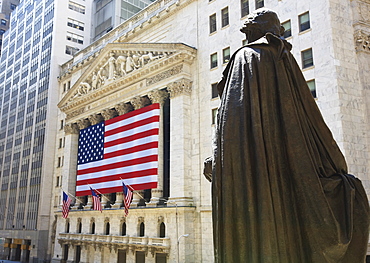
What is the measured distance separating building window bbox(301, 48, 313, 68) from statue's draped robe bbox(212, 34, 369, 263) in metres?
23.9

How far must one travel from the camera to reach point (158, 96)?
36719mm

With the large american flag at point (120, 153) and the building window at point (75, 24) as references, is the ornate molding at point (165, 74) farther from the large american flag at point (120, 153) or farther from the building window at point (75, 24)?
the building window at point (75, 24)

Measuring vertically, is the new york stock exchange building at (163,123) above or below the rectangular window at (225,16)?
below

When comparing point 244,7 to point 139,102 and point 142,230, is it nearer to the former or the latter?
point 139,102

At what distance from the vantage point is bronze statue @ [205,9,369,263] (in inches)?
154

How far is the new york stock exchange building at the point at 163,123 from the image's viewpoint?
100ft

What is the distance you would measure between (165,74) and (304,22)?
13.9 metres

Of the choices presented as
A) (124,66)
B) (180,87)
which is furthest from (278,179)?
(124,66)

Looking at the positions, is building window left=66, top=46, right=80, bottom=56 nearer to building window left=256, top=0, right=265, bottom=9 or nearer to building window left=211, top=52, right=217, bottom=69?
building window left=211, top=52, right=217, bottom=69

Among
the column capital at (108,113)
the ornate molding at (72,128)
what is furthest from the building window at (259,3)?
the ornate molding at (72,128)

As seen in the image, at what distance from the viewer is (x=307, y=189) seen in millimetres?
4008

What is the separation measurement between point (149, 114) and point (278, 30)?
32069 mm

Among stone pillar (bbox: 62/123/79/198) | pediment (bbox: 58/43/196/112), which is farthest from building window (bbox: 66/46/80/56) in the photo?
stone pillar (bbox: 62/123/79/198)

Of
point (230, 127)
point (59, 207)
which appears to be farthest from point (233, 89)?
point (59, 207)
